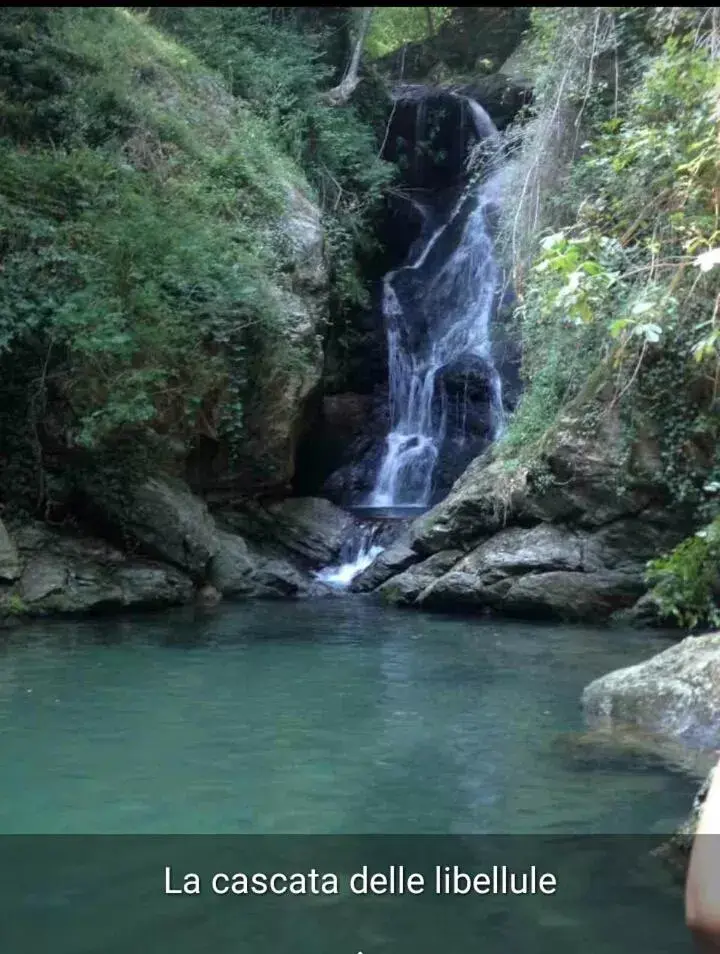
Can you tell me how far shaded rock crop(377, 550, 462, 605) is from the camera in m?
13.0

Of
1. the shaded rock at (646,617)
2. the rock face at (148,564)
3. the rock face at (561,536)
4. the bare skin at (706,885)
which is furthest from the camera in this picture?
the rock face at (561,536)

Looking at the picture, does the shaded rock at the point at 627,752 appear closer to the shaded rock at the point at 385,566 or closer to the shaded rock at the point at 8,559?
the shaded rock at the point at 8,559

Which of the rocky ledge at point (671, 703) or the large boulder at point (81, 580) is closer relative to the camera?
the rocky ledge at point (671, 703)

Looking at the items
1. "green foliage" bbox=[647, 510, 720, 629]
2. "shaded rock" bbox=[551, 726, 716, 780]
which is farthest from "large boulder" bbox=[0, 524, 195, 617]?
"shaded rock" bbox=[551, 726, 716, 780]

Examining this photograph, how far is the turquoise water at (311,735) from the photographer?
4973mm

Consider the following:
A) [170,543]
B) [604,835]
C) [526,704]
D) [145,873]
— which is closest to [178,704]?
[526,704]

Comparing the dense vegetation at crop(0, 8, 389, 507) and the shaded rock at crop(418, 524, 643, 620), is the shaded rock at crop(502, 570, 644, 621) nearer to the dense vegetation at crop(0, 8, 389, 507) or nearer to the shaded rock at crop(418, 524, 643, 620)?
the shaded rock at crop(418, 524, 643, 620)

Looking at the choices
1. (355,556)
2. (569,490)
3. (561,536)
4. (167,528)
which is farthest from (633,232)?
(167,528)

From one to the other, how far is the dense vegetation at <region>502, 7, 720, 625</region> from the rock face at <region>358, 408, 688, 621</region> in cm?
33

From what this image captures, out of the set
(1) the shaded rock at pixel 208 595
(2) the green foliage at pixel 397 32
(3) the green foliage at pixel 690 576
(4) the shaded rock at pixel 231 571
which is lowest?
(1) the shaded rock at pixel 208 595

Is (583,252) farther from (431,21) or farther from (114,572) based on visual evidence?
(431,21)

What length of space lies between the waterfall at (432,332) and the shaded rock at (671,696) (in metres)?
10.1

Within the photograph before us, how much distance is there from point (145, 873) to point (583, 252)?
5.78 metres

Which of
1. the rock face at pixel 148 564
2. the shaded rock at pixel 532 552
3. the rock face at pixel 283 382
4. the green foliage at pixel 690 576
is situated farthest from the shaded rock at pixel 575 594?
the rock face at pixel 283 382
